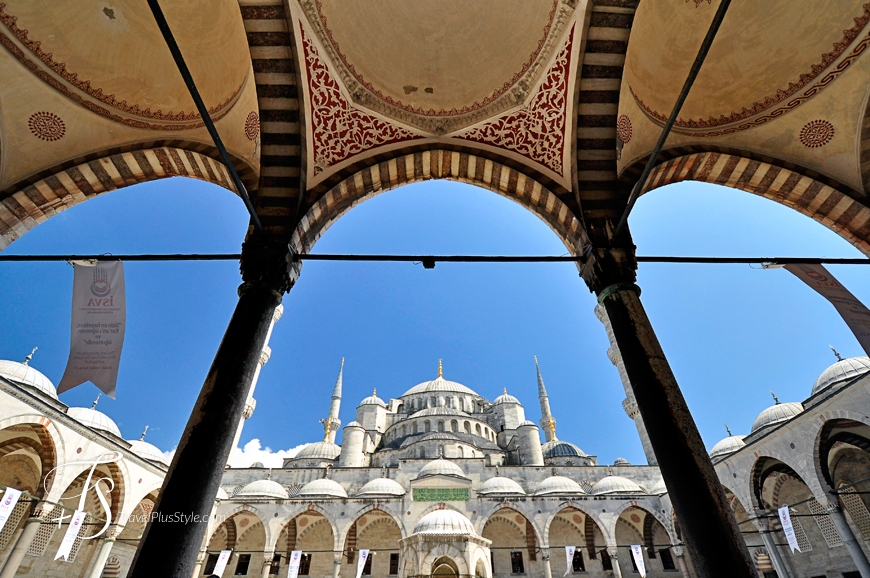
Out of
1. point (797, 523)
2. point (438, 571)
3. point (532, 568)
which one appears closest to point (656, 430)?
point (438, 571)

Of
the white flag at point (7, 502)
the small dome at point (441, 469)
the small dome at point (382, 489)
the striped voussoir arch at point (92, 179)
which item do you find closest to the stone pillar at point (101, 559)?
the white flag at point (7, 502)

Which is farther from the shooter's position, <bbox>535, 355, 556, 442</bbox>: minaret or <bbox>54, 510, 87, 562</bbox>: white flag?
<bbox>535, 355, 556, 442</bbox>: minaret

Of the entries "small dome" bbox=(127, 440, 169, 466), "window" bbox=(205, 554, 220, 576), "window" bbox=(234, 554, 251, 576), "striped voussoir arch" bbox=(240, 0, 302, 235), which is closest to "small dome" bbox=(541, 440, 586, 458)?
"window" bbox=(234, 554, 251, 576)

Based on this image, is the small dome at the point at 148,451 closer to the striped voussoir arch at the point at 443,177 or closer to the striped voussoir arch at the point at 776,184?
the striped voussoir arch at the point at 443,177

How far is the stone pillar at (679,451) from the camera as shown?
292 centimetres

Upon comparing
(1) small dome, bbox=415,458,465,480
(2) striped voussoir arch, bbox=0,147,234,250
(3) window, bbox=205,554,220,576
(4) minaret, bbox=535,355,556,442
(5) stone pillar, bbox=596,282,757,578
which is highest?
(4) minaret, bbox=535,355,556,442

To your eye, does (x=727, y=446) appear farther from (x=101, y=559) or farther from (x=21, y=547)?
(x=21, y=547)

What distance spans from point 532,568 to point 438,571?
8372 millimetres

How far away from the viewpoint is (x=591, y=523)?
72.2 feet

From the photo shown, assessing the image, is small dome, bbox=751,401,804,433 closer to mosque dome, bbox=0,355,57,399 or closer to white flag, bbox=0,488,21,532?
white flag, bbox=0,488,21,532

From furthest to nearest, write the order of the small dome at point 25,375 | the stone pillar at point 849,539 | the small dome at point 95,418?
the small dome at point 95,418 < the small dome at point 25,375 < the stone pillar at point 849,539

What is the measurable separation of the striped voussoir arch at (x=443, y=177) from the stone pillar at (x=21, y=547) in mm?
12318

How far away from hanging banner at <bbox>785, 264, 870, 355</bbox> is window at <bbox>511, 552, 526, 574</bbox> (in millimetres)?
20795

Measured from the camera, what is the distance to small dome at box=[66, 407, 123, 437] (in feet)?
62.8
